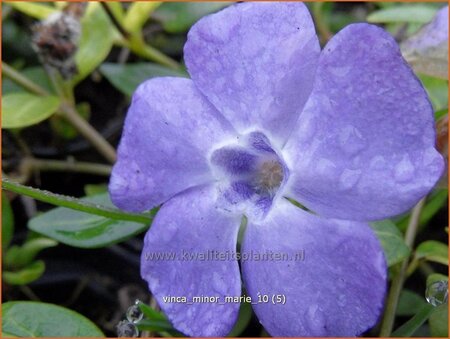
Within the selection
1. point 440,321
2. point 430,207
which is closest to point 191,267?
point 440,321

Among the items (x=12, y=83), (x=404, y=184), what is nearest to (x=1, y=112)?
(x=12, y=83)

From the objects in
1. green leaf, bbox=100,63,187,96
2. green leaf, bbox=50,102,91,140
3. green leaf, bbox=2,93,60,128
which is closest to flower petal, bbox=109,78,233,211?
green leaf, bbox=2,93,60,128

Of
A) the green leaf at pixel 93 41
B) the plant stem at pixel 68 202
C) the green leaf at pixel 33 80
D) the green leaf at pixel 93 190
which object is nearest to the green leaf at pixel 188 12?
the green leaf at pixel 93 41

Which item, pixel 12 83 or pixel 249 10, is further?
pixel 12 83

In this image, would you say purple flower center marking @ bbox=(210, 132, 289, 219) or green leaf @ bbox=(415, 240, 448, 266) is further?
green leaf @ bbox=(415, 240, 448, 266)

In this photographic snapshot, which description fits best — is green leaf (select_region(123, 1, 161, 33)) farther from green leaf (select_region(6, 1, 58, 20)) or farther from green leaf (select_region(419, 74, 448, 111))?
green leaf (select_region(419, 74, 448, 111))

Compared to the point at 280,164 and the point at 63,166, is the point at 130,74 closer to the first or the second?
the point at 63,166

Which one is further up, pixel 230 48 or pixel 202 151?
pixel 230 48

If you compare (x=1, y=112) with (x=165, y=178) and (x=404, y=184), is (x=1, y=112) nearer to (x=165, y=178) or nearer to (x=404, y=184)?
(x=165, y=178)
